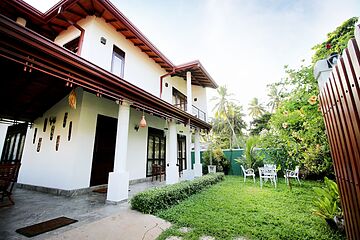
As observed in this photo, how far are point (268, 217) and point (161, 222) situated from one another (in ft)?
7.53

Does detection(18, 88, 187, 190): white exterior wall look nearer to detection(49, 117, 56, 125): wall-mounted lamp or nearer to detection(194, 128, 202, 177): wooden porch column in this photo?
detection(49, 117, 56, 125): wall-mounted lamp

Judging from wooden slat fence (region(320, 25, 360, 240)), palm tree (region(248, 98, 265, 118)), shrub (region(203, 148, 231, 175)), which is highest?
palm tree (region(248, 98, 265, 118))

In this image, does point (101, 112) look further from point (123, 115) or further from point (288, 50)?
point (288, 50)

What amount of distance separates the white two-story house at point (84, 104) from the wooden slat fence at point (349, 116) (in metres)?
3.94

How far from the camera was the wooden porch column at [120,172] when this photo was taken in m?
4.30

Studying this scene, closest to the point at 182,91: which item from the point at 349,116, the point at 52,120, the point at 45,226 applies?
the point at 52,120

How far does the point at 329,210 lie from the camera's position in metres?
3.05

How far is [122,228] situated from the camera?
2.90m

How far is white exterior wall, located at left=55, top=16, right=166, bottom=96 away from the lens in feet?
18.9

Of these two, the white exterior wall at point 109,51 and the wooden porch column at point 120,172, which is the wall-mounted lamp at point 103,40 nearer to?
the white exterior wall at point 109,51

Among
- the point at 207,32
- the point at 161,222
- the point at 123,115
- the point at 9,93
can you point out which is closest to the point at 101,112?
the point at 123,115

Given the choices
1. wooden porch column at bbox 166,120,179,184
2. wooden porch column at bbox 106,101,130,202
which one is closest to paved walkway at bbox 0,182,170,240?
wooden porch column at bbox 106,101,130,202

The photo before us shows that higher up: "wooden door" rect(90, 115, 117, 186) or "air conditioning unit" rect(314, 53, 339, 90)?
"air conditioning unit" rect(314, 53, 339, 90)

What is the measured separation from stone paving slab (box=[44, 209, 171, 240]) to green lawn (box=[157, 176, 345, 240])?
238 mm
